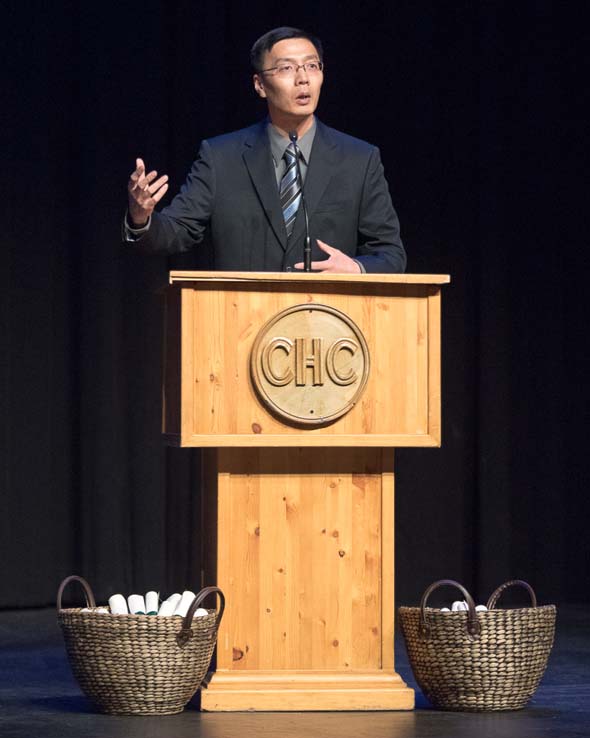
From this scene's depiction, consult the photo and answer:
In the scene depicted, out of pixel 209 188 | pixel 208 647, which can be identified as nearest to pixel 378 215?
pixel 209 188

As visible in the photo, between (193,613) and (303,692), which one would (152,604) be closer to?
(193,613)

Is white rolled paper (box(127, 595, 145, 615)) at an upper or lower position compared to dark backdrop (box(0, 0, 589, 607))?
lower

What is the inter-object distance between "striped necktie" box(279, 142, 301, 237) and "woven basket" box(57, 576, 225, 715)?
896 millimetres

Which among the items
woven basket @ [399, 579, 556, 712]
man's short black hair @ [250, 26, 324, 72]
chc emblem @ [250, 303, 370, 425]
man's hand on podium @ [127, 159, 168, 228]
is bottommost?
woven basket @ [399, 579, 556, 712]

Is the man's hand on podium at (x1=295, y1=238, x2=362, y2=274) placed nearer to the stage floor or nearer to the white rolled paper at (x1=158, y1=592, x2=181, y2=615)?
the white rolled paper at (x1=158, y1=592, x2=181, y2=615)

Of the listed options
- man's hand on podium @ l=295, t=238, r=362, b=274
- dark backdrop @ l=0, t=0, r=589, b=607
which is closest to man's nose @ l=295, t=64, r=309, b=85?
man's hand on podium @ l=295, t=238, r=362, b=274

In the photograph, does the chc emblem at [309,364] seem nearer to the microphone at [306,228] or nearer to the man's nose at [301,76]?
the microphone at [306,228]

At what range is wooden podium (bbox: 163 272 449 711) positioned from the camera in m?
3.09

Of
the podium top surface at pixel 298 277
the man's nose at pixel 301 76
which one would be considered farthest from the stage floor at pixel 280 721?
the man's nose at pixel 301 76

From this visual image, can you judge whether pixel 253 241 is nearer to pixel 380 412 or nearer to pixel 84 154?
pixel 380 412

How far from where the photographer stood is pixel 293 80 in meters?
3.27

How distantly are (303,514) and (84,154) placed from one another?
8.37 feet

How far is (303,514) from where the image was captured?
3.19 m

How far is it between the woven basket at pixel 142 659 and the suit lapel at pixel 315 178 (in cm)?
87
